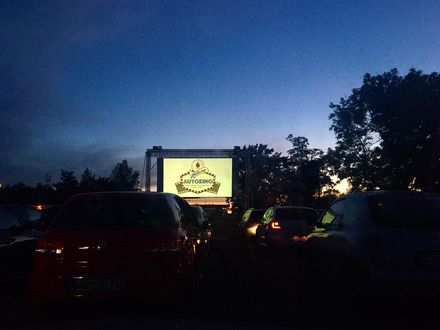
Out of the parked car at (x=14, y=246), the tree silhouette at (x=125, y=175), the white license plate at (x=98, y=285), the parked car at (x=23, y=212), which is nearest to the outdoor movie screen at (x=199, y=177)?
the parked car at (x=23, y=212)

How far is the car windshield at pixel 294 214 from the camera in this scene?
40.7ft

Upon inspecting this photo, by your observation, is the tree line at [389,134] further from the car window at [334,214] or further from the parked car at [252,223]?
the car window at [334,214]

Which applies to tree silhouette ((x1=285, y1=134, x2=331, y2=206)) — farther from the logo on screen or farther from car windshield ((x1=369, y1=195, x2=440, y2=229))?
car windshield ((x1=369, y1=195, x2=440, y2=229))

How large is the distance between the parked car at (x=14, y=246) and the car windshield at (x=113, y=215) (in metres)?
2.31

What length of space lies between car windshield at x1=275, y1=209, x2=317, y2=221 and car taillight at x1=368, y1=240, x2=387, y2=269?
7430mm

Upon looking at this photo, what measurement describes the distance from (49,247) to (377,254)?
365 centimetres

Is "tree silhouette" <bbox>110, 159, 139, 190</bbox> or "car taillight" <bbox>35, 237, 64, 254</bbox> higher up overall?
"tree silhouette" <bbox>110, 159, 139, 190</bbox>

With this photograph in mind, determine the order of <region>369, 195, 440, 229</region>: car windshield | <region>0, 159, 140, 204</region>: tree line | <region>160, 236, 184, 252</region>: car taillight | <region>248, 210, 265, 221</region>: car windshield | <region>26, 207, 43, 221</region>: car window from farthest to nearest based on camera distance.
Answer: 1. <region>0, 159, 140, 204</region>: tree line
2. <region>248, 210, 265, 221</region>: car windshield
3. <region>26, 207, 43, 221</region>: car window
4. <region>369, 195, 440, 229</region>: car windshield
5. <region>160, 236, 184, 252</region>: car taillight

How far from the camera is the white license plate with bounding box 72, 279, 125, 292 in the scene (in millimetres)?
4336

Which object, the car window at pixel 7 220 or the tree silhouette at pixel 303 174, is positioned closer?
the car window at pixel 7 220

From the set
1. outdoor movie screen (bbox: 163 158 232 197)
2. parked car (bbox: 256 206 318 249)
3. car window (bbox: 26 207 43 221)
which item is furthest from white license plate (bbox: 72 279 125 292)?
outdoor movie screen (bbox: 163 158 232 197)

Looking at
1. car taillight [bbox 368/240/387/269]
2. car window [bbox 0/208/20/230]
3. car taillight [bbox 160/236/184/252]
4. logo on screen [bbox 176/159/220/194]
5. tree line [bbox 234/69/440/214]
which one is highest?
tree line [bbox 234/69/440/214]

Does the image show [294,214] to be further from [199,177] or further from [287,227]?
[199,177]

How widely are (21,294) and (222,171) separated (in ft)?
85.1
